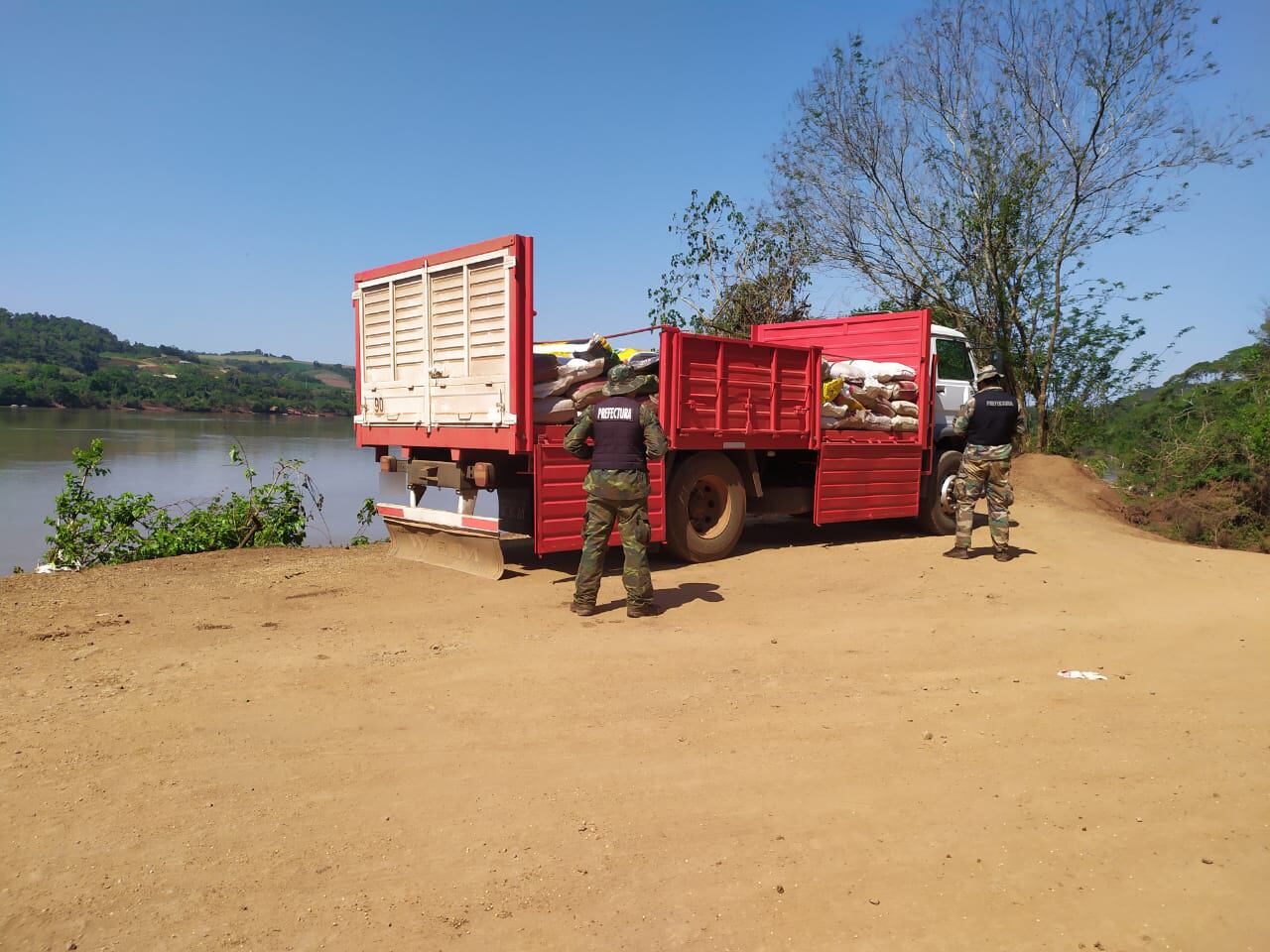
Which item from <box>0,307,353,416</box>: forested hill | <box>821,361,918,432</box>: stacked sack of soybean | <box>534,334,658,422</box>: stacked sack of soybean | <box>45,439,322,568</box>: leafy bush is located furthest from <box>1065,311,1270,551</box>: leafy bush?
<box>0,307,353,416</box>: forested hill

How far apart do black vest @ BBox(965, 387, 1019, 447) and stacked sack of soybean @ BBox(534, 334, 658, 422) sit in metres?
3.57

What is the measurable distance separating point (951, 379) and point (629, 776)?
835 centimetres

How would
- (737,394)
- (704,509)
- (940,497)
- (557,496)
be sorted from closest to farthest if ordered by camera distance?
(557,496) < (737,394) < (704,509) < (940,497)

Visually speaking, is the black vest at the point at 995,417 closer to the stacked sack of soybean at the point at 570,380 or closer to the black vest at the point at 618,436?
the stacked sack of soybean at the point at 570,380

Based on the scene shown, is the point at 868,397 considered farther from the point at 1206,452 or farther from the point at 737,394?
the point at 1206,452

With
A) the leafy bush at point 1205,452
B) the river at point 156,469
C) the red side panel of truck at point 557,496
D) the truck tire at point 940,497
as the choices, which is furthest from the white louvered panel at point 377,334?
the leafy bush at point 1205,452

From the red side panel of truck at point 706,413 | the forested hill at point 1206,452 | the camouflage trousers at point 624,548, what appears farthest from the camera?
the forested hill at point 1206,452

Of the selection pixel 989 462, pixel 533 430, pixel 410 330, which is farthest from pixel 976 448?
pixel 410 330

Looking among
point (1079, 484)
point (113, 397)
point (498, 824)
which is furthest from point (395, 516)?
point (113, 397)

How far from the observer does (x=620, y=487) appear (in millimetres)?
5992

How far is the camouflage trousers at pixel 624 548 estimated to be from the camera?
5934 mm

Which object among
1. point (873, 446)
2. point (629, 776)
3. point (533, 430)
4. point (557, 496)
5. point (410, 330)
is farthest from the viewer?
point (873, 446)

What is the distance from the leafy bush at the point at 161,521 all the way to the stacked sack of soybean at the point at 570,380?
13.3ft

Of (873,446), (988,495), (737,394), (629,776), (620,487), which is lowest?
(629,776)
